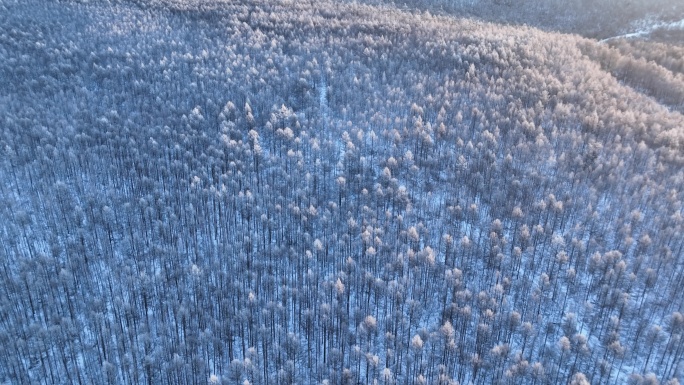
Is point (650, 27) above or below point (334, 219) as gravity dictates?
above

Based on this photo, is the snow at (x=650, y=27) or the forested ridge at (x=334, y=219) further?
the snow at (x=650, y=27)

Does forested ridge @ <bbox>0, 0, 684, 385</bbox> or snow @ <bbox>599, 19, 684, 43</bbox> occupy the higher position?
snow @ <bbox>599, 19, 684, 43</bbox>

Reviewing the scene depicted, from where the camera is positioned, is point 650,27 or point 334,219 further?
point 650,27

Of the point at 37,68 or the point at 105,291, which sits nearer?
the point at 105,291

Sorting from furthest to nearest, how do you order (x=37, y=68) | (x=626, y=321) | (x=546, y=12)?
1. (x=546, y=12)
2. (x=37, y=68)
3. (x=626, y=321)

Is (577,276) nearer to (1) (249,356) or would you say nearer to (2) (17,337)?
(1) (249,356)

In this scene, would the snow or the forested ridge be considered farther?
the snow

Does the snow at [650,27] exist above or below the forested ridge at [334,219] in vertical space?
above

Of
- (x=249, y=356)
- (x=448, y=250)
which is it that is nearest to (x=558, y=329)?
(x=448, y=250)
